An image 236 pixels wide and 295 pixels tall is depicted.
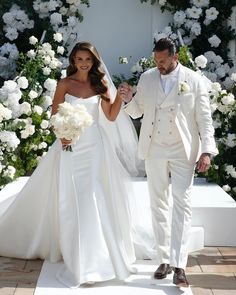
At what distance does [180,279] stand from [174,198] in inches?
23.6

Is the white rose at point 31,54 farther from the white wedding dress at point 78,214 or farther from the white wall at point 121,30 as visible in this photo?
the white wedding dress at point 78,214

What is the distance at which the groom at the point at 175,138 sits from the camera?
4.94 m

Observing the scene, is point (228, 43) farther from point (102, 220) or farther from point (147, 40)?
point (102, 220)

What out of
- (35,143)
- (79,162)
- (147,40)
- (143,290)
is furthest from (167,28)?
(143,290)

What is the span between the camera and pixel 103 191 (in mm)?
5367

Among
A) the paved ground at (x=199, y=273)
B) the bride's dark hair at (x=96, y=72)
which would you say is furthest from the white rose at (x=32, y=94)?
the paved ground at (x=199, y=273)

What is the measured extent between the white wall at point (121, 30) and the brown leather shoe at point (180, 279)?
17.7ft

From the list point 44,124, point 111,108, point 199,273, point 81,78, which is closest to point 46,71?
point 44,124

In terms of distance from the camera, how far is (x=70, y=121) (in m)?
5.02

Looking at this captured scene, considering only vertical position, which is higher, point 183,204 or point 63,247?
point 183,204

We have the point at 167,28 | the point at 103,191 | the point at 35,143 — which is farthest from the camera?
the point at 167,28

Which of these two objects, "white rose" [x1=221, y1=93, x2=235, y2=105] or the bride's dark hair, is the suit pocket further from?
"white rose" [x1=221, y1=93, x2=235, y2=105]

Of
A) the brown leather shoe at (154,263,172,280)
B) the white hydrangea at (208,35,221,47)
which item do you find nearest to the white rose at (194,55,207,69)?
the white hydrangea at (208,35,221,47)

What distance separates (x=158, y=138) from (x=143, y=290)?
1.14 metres
